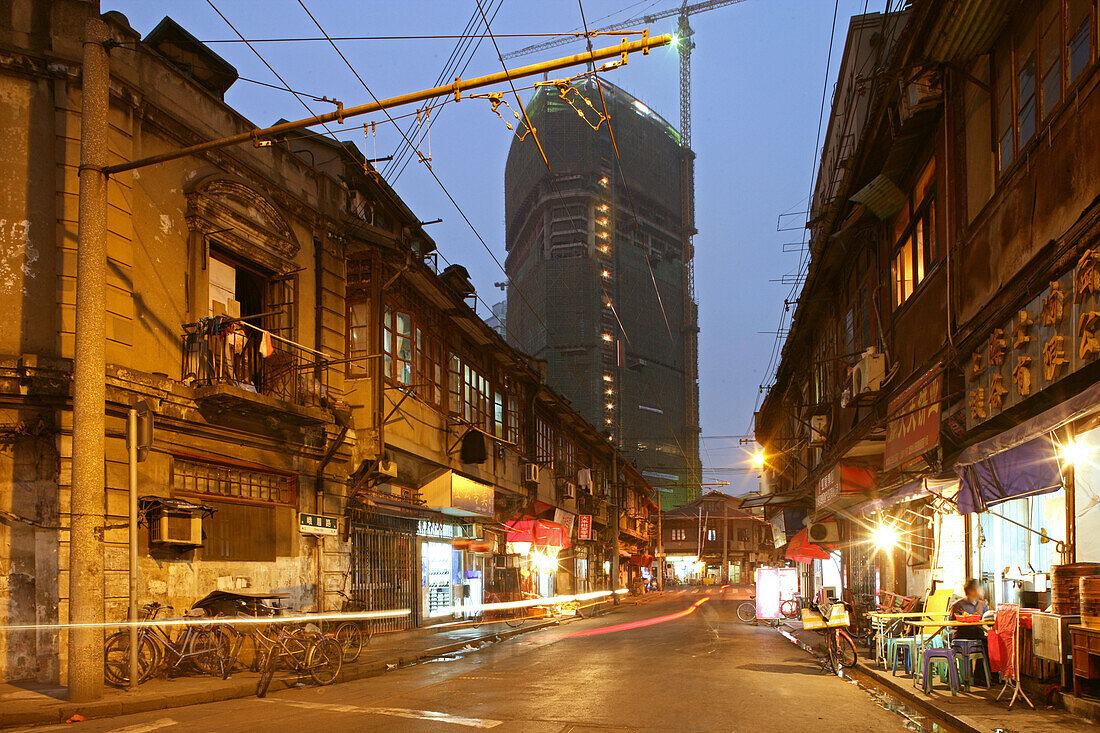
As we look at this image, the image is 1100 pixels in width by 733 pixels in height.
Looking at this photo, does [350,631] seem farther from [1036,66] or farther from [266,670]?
[1036,66]

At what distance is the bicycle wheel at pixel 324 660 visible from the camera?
12.8 m

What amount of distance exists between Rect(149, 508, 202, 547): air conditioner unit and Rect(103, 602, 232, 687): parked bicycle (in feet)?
3.30

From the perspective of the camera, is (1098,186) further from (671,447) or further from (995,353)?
(671,447)

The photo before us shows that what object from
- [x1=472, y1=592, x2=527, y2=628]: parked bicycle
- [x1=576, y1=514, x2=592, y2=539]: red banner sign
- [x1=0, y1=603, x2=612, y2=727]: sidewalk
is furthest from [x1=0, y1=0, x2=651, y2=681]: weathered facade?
[x1=576, y1=514, x2=592, y2=539]: red banner sign

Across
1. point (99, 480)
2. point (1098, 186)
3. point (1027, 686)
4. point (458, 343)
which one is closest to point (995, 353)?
point (1098, 186)

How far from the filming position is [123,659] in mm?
11867

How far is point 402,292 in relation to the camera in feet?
75.0

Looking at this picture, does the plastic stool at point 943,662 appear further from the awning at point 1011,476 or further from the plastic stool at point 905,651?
the awning at point 1011,476

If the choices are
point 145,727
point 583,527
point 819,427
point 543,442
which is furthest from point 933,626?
point 583,527

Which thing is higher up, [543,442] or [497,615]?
[543,442]

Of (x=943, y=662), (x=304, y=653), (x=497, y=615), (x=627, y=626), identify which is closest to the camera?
(x=943, y=662)

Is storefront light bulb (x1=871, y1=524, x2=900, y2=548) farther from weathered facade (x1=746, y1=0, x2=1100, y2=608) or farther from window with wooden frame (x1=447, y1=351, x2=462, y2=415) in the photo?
window with wooden frame (x1=447, y1=351, x2=462, y2=415)

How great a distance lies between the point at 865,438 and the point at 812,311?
400 inches

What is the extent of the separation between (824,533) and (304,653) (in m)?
18.7
